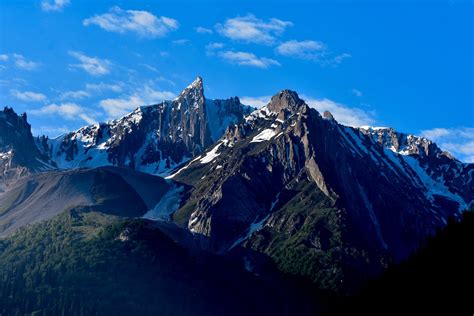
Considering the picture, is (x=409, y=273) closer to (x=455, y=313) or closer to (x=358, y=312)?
(x=358, y=312)

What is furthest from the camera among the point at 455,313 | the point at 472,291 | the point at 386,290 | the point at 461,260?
the point at 386,290

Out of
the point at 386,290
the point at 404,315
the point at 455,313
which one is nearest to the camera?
the point at 455,313

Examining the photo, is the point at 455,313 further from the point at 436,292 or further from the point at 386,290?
the point at 386,290

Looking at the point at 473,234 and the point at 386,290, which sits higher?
the point at 473,234

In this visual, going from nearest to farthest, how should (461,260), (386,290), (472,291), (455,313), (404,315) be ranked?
(455,313) → (472,291) → (404,315) → (461,260) → (386,290)

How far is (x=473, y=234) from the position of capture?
198m

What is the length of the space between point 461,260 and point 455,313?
43.1 m

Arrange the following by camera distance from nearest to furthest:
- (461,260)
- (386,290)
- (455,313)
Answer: (455,313)
(461,260)
(386,290)

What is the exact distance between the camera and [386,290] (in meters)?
196

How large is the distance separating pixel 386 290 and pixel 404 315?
35109mm

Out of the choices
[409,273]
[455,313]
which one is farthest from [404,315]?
[409,273]

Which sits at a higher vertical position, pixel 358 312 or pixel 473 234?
pixel 473 234

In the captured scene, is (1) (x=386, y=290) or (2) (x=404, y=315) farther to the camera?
(1) (x=386, y=290)

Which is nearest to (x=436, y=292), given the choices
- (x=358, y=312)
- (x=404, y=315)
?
(x=404, y=315)
